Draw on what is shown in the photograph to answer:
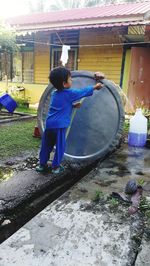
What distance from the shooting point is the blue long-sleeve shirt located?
316 cm

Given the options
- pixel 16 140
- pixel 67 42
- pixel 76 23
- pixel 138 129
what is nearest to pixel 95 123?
pixel 138 129

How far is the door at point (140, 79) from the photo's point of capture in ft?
29.8

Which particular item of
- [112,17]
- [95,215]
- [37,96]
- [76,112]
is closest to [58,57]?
[37,96]

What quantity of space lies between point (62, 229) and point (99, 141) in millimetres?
1820

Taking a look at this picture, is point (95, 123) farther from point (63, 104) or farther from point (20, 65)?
point (20, 65)

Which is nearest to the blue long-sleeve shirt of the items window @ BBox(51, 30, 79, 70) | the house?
the house

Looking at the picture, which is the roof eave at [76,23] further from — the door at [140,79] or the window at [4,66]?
the window at [4,66]

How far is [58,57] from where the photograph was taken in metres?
12.4

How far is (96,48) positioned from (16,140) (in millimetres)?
7207

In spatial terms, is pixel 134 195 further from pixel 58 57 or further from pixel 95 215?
pixel 58 57

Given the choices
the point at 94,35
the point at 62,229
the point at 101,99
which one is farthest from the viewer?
the point at 94,35

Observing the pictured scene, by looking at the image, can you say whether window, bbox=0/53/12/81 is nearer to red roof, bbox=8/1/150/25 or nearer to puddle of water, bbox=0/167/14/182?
red roof, bbox=8/1/150/25

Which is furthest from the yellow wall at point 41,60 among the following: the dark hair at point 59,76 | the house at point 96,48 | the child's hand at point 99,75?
the dark hair at point 59,76

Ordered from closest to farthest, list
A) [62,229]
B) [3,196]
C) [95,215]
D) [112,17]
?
[62,229]
[95,215]
[3,196]
[112,17]
